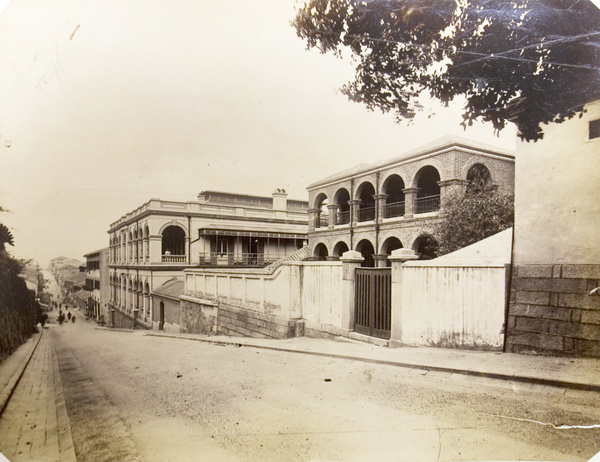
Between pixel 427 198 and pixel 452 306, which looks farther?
pixel 427 198

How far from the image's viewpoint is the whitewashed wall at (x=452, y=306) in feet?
13.1

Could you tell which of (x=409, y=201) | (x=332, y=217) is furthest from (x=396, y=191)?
(x=332, y=217)

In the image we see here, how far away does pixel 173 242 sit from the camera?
5.53m

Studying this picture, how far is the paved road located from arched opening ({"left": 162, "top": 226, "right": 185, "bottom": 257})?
206cm

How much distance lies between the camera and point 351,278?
20.1 ft

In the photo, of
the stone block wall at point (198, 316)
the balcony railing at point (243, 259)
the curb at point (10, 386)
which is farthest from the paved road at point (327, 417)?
the stone block wall at point (198, 316)

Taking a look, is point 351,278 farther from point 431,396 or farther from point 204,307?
point 204,307

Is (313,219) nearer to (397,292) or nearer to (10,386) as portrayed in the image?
(397,292)

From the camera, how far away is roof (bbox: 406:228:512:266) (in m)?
3.96

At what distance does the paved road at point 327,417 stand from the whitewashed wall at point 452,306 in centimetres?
108

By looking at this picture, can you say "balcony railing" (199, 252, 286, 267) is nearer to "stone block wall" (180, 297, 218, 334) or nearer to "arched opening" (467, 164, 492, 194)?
"stone block wall" (180, 297, 218, 334)

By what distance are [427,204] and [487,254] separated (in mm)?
2756

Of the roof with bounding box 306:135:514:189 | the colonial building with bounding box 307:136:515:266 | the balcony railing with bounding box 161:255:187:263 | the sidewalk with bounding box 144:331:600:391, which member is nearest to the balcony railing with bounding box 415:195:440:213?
the colonial building with bounding box 307:136:515:266

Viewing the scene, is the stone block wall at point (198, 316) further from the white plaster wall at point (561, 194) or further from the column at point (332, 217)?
the white plaster wall at point (561, 194)
